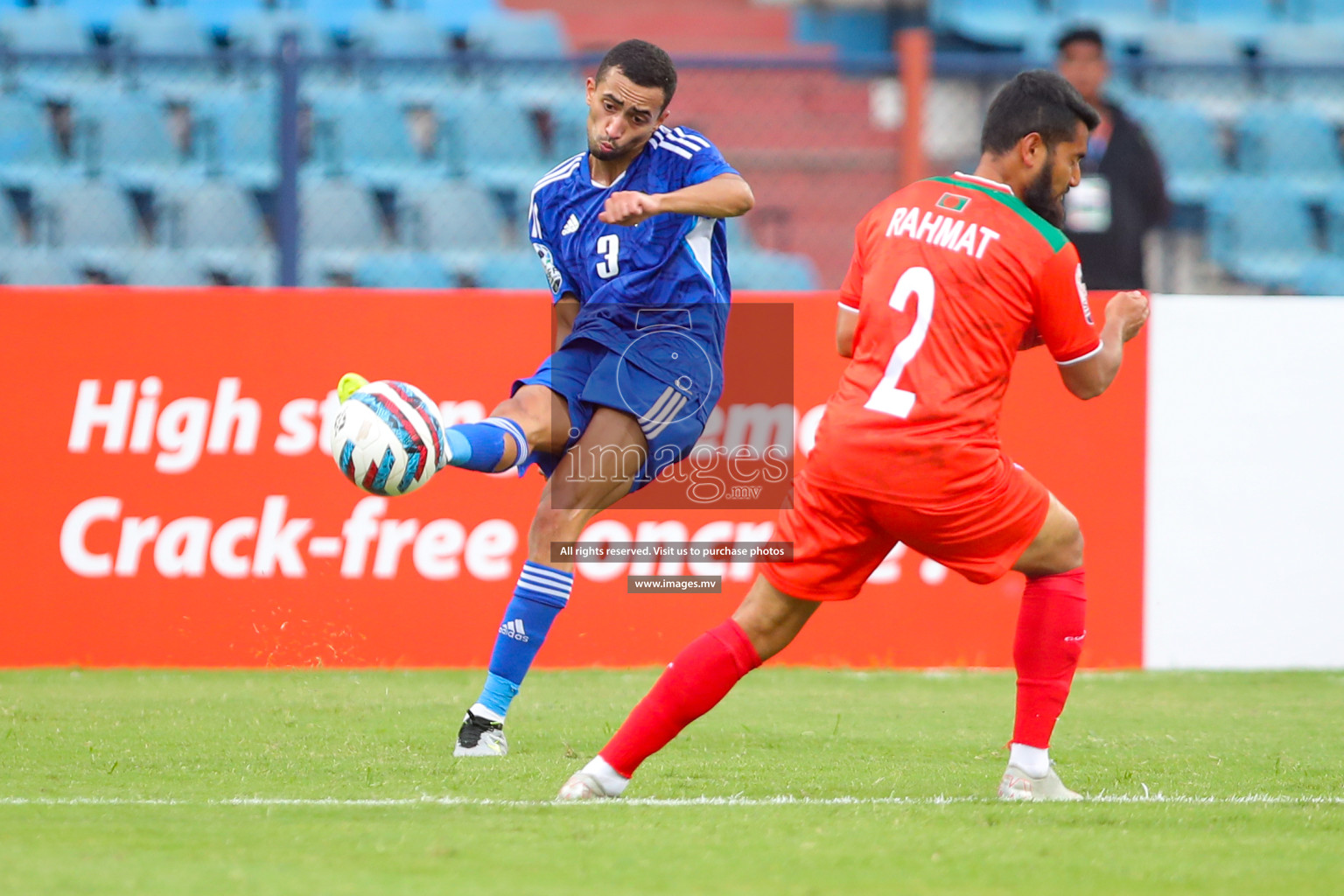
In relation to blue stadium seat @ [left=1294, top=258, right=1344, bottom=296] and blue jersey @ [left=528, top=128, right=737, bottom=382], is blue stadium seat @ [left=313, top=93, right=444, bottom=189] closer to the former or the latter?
blue jersey @ [left=528, top=128, right=737, bottom=382]

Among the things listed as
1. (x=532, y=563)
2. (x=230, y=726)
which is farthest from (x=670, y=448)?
(x=230, y=726)

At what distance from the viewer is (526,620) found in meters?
4.93

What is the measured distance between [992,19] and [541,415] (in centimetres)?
936

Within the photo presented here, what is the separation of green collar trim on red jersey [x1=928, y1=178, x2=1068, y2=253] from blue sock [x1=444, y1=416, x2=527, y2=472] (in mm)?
1494

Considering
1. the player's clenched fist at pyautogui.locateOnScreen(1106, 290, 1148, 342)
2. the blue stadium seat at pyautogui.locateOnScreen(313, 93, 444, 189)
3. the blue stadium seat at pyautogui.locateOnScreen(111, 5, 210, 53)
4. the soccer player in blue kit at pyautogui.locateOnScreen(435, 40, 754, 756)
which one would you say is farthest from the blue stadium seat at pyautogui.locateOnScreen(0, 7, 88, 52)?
the player's clenched fist at pyautogui.locateOnScreen(1106, 290, 1148, 342)

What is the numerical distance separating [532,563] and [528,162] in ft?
20.9

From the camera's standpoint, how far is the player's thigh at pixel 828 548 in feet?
12.6

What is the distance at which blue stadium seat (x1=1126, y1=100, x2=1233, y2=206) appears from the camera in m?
11.1

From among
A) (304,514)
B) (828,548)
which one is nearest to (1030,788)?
(828,548)

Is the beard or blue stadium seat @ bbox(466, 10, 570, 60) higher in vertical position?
blue stadium seat @ bbox(466, 10, 570, 60)

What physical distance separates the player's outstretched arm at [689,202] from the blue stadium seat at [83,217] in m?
6.01

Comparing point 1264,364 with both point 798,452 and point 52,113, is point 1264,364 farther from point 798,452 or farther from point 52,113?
point 52,113

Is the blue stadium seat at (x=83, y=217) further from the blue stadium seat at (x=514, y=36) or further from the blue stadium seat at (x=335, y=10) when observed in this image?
the blue stadium seat at (x=514, y=36)

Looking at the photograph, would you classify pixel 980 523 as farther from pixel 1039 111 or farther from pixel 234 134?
pixel 234 134
